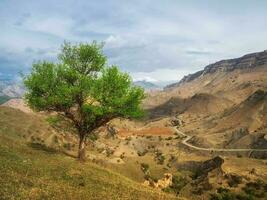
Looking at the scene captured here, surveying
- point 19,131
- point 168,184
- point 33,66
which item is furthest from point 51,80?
point 19,131

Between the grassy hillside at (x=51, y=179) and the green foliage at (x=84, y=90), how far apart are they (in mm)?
6409

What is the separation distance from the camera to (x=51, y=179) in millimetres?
39688

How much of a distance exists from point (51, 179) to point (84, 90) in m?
18.0

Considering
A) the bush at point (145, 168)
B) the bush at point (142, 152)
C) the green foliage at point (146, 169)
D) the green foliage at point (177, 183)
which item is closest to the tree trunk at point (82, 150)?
the green foliage at point (177, 183)

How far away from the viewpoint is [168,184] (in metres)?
81.6

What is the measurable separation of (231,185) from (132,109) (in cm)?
2728

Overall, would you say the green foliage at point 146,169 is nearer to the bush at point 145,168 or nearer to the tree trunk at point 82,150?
the bush at point 145,168

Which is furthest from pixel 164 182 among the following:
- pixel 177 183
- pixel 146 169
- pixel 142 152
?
pixel 142 152

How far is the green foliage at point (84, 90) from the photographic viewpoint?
181ft

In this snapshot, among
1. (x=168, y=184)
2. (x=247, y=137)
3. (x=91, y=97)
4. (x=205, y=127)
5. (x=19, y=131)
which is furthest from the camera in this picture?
(x=205, y=127)

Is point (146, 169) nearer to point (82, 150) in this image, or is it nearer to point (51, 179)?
point (82, 150)

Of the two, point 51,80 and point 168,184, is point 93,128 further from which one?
point 168,184

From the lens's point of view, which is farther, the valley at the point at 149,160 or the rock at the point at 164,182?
the rock at the point at 164,182

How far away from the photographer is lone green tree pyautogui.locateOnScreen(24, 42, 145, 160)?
55281 millimetres
